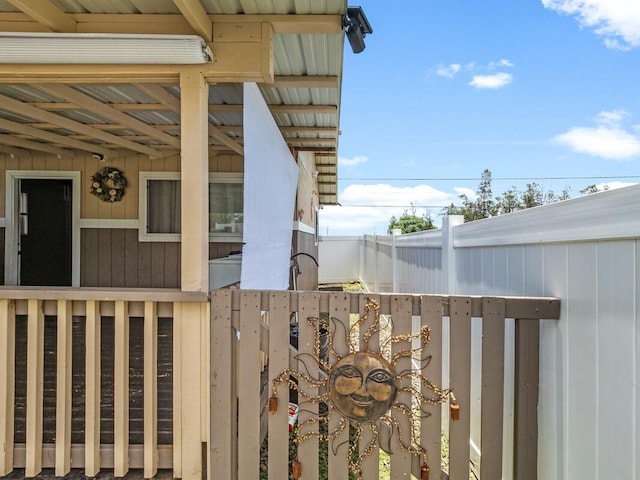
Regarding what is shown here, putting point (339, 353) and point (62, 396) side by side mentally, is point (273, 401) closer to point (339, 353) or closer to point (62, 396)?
point (339, 353)

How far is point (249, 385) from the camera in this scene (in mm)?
1970

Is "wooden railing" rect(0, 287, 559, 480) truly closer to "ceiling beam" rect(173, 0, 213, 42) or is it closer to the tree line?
"ceiling beam" rect(173, 0, 213, 42)

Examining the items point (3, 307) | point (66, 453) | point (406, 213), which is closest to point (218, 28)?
point (3, 307)

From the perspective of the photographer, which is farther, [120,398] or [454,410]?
[120,398]

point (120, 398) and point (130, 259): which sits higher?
point (130, 259)

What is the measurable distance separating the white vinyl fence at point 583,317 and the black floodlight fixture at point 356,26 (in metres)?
1.33

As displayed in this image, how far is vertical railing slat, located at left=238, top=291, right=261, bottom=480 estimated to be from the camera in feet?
6.45

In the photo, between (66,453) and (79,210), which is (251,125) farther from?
(79,210)

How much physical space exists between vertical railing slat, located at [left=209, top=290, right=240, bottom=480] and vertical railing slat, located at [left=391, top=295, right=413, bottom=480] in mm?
809

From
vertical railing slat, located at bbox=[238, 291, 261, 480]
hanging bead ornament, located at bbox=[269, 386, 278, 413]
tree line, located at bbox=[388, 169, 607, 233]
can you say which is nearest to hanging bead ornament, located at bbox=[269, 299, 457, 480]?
hanging bead ornament, located at bbox=[269, 386, 278, 413]

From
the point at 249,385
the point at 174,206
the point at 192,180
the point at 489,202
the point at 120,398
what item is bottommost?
the point at 120,398

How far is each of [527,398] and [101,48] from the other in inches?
108

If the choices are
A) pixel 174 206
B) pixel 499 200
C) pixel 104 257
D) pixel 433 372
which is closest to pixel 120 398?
pixel 433 372

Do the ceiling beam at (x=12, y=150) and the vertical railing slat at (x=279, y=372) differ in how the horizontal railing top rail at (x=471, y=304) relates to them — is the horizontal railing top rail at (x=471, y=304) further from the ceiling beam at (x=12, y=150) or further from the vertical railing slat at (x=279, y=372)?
the ceiling beam at (x=12, y=150)
